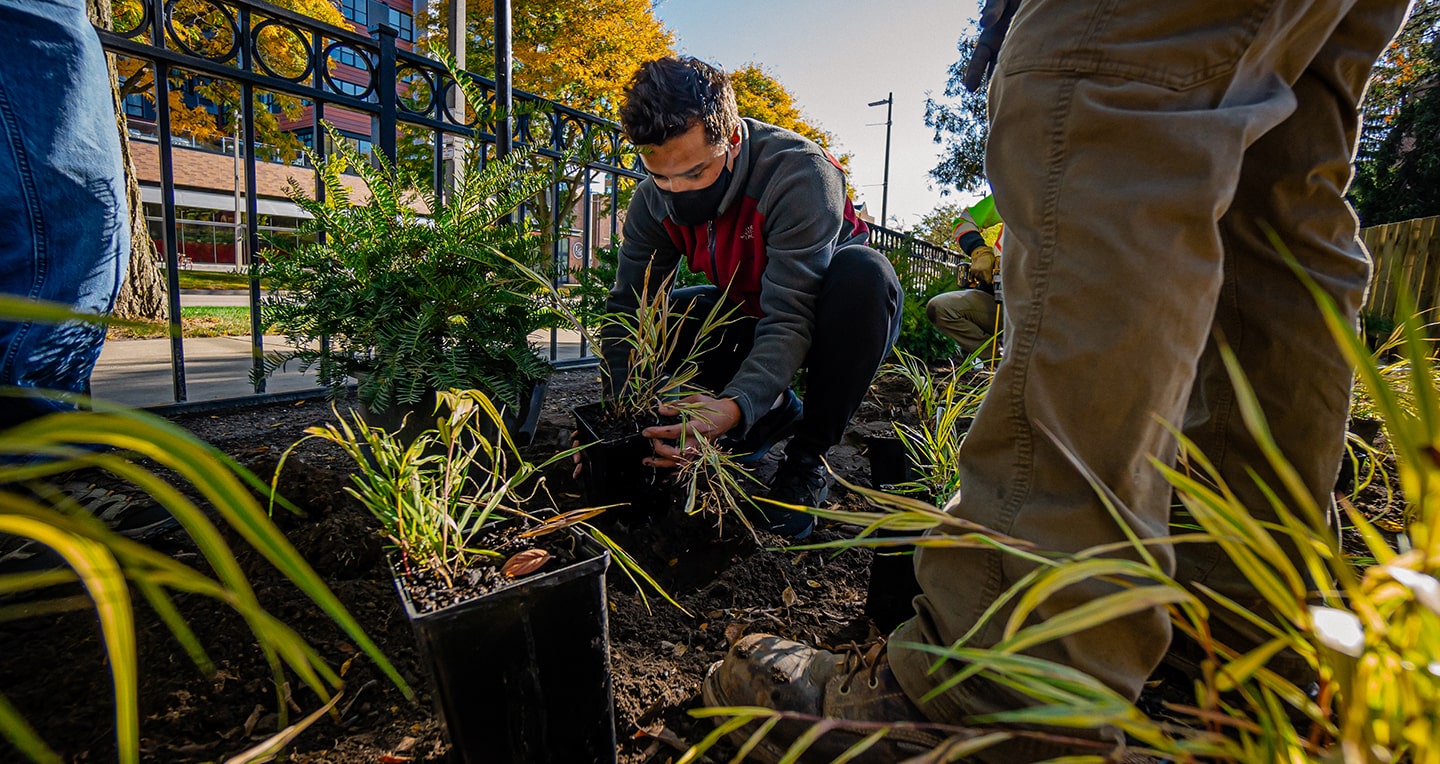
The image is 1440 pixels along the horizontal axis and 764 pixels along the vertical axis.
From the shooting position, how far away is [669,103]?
177 cm

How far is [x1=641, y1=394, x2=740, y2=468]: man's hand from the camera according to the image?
152 centimetres

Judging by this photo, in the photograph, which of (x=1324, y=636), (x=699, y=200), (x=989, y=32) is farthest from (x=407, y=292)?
(x=1324, y=636)

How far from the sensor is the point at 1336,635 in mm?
405

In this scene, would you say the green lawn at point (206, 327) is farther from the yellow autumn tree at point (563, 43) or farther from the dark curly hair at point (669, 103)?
the yellow autumn tree at point (563, 43)

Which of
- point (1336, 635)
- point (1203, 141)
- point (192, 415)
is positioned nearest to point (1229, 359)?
point (1336, 635)

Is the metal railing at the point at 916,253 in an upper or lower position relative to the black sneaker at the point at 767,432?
upper

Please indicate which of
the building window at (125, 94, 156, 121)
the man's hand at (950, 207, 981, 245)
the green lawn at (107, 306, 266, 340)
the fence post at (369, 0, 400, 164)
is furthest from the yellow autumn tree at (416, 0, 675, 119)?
the building window at (125, 94, 156, 121)

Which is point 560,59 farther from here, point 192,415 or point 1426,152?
point 1426,152

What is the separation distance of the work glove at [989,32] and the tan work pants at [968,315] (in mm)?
3083

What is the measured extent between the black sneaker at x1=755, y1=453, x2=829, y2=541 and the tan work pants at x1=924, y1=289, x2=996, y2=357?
3081 millimetres

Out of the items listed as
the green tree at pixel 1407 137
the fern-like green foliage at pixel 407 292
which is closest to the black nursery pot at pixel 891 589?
the fern-like green foliage at pixel 407 292

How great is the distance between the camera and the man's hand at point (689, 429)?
59.9 inches

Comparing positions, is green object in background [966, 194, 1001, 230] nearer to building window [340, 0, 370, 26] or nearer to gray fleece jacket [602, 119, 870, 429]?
gray fleece jacket [602, 119, 870, 429]

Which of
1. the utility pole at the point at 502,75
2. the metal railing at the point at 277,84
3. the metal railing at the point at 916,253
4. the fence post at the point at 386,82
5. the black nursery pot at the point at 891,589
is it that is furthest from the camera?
the metal railing at the point at 916,253
